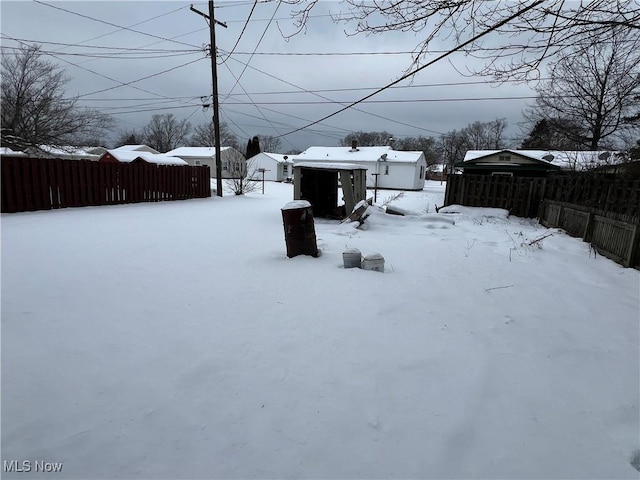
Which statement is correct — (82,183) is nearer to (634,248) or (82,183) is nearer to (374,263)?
(374,263)

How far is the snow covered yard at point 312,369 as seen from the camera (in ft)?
5.85

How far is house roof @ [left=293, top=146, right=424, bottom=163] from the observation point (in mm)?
33219

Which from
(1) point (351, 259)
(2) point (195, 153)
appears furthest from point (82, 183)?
(2) point (195, 153)

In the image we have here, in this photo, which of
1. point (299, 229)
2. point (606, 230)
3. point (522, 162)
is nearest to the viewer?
point (299, 229)

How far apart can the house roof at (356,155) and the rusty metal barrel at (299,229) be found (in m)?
29.3

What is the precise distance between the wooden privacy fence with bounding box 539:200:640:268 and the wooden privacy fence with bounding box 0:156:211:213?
14.1 metres

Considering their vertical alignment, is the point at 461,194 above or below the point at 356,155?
below

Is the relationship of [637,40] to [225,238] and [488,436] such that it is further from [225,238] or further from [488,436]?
[225,238]

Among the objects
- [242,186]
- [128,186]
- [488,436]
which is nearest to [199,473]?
[488,436]

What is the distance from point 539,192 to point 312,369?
13384 mm

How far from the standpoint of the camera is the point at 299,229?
5.10 meters

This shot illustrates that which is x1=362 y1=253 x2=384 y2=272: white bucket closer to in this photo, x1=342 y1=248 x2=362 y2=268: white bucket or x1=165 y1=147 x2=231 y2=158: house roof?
x1=342 y1=248 x2=362 y2=268: white bucket

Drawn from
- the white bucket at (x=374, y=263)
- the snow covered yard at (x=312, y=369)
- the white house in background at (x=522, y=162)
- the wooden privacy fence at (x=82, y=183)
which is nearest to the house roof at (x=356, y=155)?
the white house in background at (x=522, y=162)

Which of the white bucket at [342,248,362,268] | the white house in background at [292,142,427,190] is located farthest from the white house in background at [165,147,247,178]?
the white bucket at [342,248,362,268]
